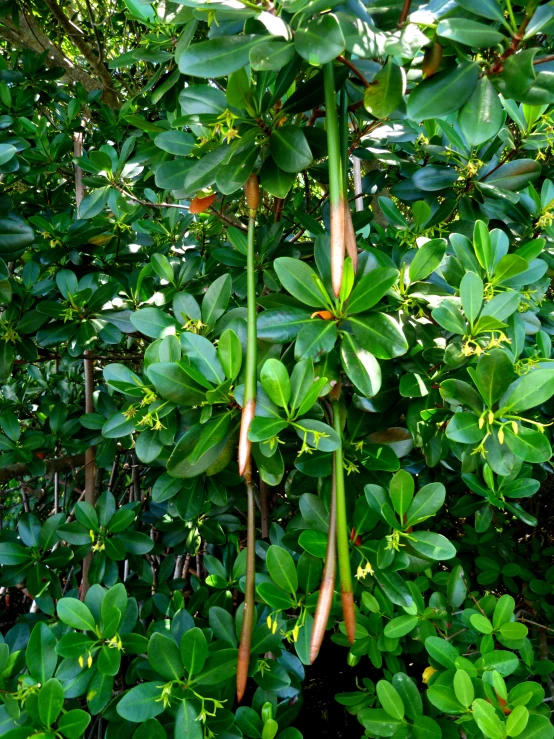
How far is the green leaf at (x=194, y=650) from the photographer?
2.83ft

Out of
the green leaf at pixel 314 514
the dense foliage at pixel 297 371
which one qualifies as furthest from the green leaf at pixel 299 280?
the green leaf at pixel 314 514

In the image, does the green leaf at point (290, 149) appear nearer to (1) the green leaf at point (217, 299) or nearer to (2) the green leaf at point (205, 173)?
(2) the green leaf at point (205, 173)

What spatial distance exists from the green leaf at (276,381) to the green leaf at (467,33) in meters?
0.40

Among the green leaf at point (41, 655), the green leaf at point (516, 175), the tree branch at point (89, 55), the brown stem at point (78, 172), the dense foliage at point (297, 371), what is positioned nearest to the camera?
the dense foliage at point (297, 371)

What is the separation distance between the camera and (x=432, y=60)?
705 mm

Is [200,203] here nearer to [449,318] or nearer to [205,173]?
[205,173]

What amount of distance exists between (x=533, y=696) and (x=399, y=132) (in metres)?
1.09

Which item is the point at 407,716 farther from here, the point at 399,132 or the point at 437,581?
the point at 399,132

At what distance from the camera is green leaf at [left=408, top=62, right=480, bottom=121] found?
2.24 feet

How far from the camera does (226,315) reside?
3.15 feet

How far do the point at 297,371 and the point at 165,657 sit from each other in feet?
1.64

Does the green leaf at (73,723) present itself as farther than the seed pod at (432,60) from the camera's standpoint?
Yes

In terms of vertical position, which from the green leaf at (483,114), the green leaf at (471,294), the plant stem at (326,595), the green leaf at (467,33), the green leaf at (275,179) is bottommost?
the plant stem at (326,595)

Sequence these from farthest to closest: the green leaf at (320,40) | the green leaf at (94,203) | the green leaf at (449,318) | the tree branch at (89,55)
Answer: the tree branch at (89,55), the green leaf at (94,203), the green leaf at (449,318), the green leaf at (320,40)
